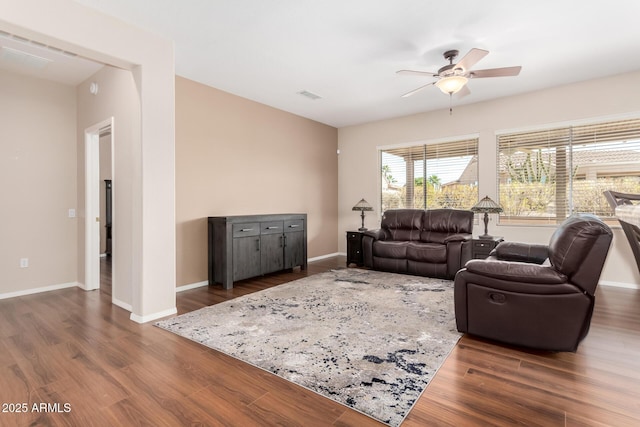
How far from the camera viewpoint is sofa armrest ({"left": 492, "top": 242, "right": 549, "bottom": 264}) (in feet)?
11.4

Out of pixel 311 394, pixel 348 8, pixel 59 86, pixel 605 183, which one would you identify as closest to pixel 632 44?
pixel 605 183

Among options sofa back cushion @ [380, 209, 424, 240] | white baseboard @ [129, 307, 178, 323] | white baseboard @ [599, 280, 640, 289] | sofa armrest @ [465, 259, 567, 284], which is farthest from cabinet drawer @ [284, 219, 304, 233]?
white baseboard @ [599, 280, 640, 289]

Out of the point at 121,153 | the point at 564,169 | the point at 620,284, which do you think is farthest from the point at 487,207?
the point at 121,153

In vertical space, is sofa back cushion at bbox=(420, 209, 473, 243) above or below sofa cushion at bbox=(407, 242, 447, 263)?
above

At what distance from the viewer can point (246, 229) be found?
466 centimetres

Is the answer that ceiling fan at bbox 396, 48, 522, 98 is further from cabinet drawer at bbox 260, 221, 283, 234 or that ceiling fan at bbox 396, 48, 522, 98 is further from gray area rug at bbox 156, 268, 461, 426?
cabinet drawer at bbox 260, 221, 283, 234

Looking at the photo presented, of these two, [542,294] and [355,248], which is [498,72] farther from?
[355,248]

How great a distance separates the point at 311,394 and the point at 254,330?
44.3 inches

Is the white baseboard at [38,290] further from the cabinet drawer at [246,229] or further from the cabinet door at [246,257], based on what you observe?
the cabinet drawer at [246,229]

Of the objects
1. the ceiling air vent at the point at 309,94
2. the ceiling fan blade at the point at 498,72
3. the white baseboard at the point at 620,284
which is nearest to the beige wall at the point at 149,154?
the ceiling air vent at the point at 309,94

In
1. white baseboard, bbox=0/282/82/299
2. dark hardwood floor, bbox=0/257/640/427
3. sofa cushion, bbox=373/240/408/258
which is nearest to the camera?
dark hardwood floor, bbox=0/257/640/427

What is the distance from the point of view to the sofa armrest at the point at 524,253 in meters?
3.46

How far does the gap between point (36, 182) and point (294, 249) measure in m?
3.73

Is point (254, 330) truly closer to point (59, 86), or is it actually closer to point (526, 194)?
point (59, 86)
